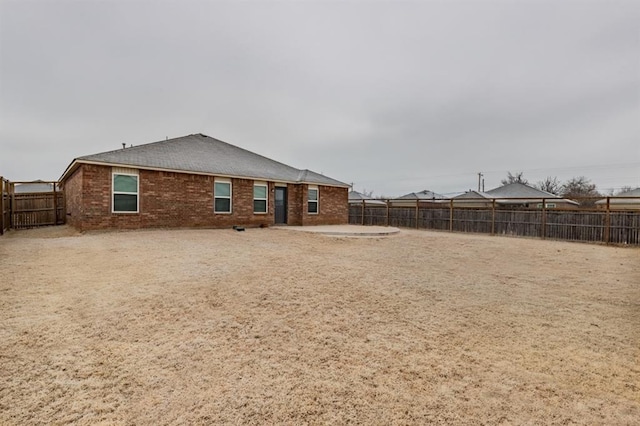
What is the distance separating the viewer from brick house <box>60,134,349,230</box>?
1077cm

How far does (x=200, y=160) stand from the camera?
13984 millimetres

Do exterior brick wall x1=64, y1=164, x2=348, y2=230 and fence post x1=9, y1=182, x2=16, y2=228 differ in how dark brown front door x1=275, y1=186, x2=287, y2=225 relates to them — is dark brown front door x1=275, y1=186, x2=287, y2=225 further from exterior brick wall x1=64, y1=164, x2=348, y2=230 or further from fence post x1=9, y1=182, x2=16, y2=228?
fence post x1=9, y1=182, x2=16, y2=228

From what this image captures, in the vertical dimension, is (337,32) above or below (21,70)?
above

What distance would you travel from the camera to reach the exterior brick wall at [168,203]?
10.5 metres

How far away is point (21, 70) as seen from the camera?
461 inches

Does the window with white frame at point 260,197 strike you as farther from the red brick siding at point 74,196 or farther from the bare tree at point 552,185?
the bare tree at point 552,185

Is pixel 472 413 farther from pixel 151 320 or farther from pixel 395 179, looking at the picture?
pixel 395 179

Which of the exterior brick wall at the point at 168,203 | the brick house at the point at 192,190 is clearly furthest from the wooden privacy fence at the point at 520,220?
the exterior brick wall at the point at 168,203

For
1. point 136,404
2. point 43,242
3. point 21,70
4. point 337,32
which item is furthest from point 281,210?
point 136,404

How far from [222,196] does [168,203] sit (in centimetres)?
235

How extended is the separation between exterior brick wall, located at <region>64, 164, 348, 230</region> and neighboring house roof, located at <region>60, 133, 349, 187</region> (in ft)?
1.03

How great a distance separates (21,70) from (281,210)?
39.2 feet

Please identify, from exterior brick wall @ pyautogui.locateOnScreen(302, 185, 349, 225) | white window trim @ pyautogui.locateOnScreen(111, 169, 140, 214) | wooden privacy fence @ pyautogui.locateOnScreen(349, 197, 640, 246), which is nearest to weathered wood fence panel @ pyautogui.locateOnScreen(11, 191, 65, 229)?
white window trim @ pyautogui.locateOnScreen(111, 169, 140, 214)

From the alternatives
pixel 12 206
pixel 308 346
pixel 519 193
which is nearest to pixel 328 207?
pixel 12 206
